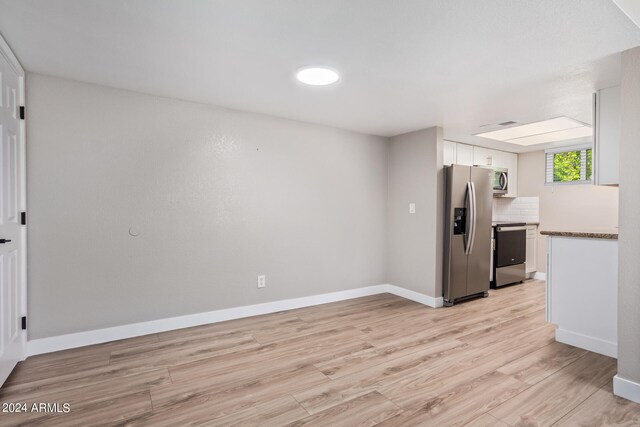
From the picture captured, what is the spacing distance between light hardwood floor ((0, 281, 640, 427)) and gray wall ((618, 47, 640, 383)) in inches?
11.7

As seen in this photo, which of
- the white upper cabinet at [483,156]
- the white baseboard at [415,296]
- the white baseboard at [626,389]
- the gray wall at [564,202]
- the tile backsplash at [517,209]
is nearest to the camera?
the white baseboard at [626,389]

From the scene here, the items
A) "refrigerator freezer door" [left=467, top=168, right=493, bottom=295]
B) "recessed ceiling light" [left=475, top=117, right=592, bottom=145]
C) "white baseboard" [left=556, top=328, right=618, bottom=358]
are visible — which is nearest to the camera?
"white baseboard" [left=556, top=328, right=618, bottom=358]

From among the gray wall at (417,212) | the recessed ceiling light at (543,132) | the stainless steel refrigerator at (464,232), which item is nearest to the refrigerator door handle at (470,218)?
the stainless steel refrigerator at (464,232)

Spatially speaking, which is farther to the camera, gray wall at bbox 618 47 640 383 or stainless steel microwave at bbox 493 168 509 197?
stainless steel microwave at bbox 493 168 509 197

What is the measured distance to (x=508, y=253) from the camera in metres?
4.87

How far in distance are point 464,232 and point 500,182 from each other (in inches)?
75.0

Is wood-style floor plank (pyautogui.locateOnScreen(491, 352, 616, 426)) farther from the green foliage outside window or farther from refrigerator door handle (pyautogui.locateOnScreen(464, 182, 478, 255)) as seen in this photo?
the green foliage outside window

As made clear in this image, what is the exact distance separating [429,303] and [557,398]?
193 cm

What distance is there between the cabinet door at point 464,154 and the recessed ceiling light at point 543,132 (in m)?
0.39

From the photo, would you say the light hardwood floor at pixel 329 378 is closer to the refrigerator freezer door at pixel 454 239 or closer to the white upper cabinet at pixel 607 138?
the refrigerator freezer door at pixel 454 239

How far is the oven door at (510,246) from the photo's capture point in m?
4.72

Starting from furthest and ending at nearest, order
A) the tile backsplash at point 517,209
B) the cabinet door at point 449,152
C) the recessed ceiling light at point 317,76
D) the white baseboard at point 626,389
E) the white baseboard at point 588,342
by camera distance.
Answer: the tile backsplash at point 517,209 → the cabinet door at point 449,152 → the white baseboard at point 588,342 → the recessed ceiling light at point 317,76 → the white baseboard at point 626,389

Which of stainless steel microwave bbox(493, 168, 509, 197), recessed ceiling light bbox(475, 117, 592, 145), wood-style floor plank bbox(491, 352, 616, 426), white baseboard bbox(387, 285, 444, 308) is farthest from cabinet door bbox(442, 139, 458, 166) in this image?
wood-style floor plank bbox(491, 352, 616, 426)

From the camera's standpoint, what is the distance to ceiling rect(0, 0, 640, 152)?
169 centimetres
